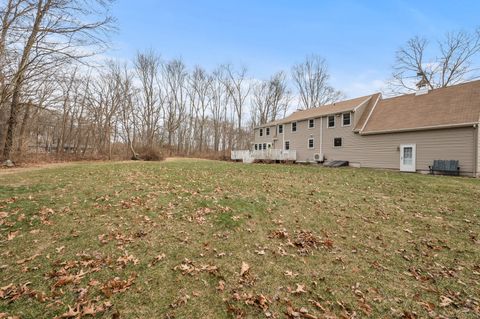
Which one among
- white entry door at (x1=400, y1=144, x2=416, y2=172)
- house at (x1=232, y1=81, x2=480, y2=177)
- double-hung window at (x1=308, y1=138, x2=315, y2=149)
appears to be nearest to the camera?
house at (x1=232, y1=81, x2=480, y2=177)

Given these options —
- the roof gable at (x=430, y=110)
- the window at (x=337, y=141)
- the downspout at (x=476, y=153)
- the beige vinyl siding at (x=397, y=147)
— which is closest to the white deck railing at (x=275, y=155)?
the beige vinyl siding at (x=397, y=147)

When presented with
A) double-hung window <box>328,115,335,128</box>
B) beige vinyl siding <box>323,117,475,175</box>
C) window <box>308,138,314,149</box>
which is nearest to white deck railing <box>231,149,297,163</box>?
window <box>308,138,314,149</box>

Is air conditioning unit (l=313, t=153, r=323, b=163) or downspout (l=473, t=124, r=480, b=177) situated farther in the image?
air conditioning unit (l=313, t=153, r=323, b=163)

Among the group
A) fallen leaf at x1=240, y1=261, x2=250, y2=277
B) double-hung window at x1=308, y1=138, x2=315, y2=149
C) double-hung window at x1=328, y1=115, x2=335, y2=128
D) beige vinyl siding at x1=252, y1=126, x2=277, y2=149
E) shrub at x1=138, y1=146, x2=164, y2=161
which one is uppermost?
double-hung window at x1=328, y1=115, x2=335, y2=128

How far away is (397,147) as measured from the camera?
50.9ft

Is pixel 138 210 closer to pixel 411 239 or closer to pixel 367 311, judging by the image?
pixel 367 311

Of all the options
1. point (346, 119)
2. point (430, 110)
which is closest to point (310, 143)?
point (346, 119)

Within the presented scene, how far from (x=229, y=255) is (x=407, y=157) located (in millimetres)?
16097

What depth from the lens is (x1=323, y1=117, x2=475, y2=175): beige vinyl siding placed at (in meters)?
12.6

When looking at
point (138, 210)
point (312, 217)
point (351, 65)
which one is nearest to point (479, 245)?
point (312, 217)

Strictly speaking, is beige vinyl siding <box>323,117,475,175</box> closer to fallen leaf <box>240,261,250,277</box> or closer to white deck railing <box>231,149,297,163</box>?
white deck railing <box>231,149,297,163</box>

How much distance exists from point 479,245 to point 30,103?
18.1 meters

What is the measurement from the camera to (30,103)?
40.0ft

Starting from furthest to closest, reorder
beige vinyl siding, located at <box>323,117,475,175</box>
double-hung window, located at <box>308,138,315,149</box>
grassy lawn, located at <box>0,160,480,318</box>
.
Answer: double-hung window, located at <box>308,138,315,149</box> → beige vinyl siding, located at <box>323,117,475,175</box> → grassy lawn, located at <box>0,160,480,318</box>
